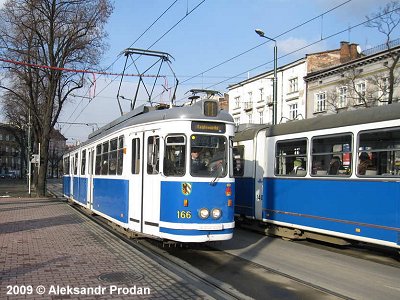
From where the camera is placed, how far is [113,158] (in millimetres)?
12844

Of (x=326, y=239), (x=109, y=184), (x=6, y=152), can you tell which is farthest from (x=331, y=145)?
(x=6, y=152)

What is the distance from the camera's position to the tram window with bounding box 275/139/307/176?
11820 millimetres

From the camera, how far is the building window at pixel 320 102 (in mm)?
42737

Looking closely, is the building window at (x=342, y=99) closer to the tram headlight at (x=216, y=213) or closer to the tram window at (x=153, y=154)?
the tram window at (x=153, y=154)

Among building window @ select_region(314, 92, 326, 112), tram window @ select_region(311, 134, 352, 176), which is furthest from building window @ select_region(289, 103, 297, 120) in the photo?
tram window @ select_region(311, 134, 352, 176)

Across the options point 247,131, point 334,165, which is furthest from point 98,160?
point 334,165

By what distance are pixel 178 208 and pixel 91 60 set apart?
2420 cm

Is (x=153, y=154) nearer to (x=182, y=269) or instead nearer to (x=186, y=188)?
(x=186, y=188)

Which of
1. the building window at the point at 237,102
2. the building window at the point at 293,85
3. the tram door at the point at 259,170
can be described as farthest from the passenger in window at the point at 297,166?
the building window at the point at 237,102

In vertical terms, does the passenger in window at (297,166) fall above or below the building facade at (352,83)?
below

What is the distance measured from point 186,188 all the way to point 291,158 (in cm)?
400

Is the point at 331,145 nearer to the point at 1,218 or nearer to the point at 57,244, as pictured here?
the point at 57,244

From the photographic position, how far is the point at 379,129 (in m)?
9.49

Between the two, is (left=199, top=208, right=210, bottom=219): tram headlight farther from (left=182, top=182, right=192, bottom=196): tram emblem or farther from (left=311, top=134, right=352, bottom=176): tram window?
(left=311, top=134, right=352, bottom=176): tram window
